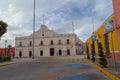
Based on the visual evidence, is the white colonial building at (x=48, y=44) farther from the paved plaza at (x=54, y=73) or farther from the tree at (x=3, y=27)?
the paved plaza at (x=54, y=73)

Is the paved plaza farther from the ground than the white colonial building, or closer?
closer

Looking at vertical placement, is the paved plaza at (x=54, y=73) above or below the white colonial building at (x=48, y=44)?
below

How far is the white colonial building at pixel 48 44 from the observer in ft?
202

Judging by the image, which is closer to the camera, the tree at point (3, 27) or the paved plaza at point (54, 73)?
the paved plaza at point (54, 73)

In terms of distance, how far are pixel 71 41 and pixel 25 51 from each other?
19012 millimetres

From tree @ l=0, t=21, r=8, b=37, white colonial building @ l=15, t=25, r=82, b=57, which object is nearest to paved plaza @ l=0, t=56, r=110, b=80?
tree @ l=0, t=21, r=8, b=37

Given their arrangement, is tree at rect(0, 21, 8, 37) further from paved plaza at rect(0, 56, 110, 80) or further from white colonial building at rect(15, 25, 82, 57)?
white colonial building at rect(15, 25, 82, 57)

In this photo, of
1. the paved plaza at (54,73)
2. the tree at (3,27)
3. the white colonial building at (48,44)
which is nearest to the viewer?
the paved plaza at (54,73)

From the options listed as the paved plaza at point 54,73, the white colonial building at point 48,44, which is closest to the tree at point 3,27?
the paved plaza at point 54,73

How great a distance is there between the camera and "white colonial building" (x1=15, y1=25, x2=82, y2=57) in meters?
61.5

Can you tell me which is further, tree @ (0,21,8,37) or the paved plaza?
tree @ (0,21,8,37)

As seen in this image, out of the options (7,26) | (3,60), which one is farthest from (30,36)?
(3,60)

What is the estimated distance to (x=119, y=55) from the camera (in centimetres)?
1658

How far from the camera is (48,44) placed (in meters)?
64.0
